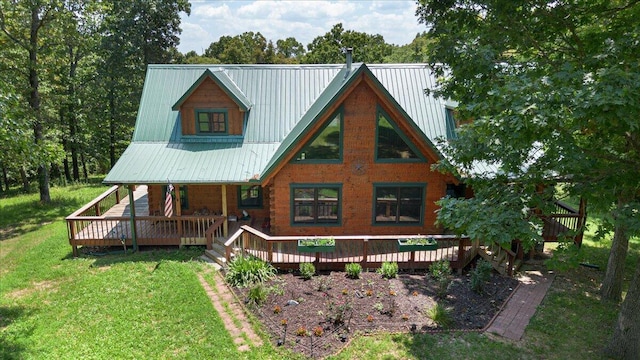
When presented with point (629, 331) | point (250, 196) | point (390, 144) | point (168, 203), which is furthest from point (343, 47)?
point (629, 331)

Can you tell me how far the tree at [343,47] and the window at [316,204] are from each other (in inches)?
1554

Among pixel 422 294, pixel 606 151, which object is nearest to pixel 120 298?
pixel 422 294

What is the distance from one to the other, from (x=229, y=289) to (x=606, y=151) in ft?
33.0

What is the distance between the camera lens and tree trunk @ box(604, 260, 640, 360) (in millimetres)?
8633

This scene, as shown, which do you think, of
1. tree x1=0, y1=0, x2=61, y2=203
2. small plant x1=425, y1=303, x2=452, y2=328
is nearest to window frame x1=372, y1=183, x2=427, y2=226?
small plant x1=425, y1=303, x2=452, y2=328

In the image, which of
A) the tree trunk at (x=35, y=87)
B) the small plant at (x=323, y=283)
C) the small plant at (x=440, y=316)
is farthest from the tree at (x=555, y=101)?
the tree trunk at (x=35, y=87)

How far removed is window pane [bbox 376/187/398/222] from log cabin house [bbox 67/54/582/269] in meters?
0.04

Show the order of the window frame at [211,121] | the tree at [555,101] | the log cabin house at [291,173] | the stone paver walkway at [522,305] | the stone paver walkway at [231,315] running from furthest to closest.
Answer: the window frame at [211,121], the log cabin house at [291,173], the stone paver walkway at [522,305], the stone paver walkway at [231,315], the tree at [555,101]

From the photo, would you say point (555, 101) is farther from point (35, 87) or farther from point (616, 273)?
point (35, 87)

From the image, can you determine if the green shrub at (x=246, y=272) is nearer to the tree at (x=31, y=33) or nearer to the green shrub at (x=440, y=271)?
the green shrub at (x=440, y=271)

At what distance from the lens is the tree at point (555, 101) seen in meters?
6.55

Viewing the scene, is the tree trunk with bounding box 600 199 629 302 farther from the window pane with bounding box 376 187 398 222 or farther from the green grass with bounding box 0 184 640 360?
the window pane with bounding box 376 187 398 222

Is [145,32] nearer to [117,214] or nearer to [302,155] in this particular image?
[117,214]

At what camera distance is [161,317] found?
1033 centimetres
